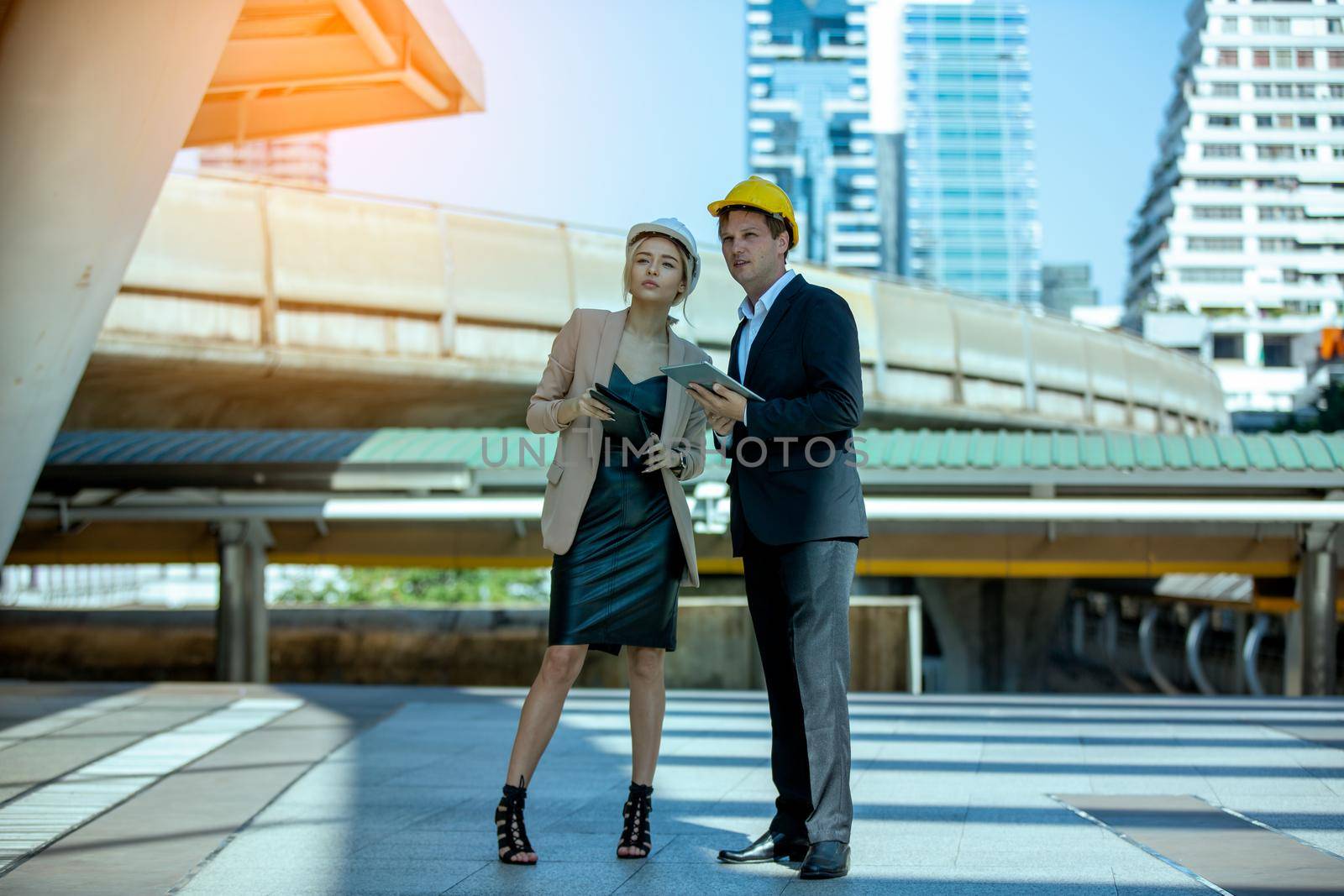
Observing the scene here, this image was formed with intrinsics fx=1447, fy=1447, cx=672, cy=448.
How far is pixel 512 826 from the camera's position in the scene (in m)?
4.92

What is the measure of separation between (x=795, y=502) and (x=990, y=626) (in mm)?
26863

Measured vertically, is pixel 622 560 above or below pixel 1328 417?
below

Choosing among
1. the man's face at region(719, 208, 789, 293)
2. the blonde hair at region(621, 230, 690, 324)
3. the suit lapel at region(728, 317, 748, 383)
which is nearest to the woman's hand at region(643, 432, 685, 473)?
the suit lapel at region(728, 317, 748, 383)

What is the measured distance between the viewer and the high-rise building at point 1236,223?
50812 mm

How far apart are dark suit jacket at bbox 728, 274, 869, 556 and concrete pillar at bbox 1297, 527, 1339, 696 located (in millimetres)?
12245

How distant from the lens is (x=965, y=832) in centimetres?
543

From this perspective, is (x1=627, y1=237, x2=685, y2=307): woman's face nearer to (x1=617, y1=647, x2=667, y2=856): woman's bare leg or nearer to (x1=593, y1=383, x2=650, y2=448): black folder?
(x1=593, y1=383, x2=650, y2=448): black folder

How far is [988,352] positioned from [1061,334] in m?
2.55

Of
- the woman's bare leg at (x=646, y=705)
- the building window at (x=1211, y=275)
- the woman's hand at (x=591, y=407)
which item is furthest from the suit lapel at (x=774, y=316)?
the building window at (x=1211, y=275)

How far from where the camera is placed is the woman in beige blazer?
5023 mm

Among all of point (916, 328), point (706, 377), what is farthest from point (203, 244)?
point (706, 377)

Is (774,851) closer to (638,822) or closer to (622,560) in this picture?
(638,822)

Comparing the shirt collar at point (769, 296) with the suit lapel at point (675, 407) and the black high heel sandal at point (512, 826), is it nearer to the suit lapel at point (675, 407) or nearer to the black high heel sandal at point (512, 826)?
the suit lapel at point (675, 407)

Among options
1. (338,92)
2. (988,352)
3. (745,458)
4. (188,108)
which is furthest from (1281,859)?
(988,352)
